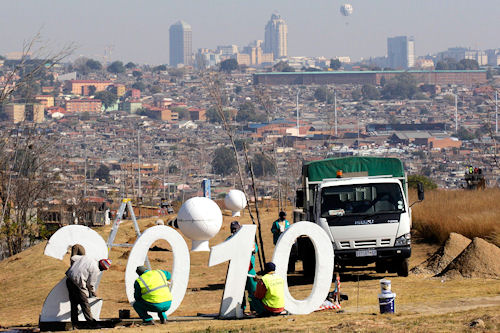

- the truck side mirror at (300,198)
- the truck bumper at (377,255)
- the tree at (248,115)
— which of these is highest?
the tree at (248,115)

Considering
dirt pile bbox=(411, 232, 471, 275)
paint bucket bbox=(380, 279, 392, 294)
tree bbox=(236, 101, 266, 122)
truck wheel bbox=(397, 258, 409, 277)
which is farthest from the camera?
tree bbox=(236, 101, 266, 122)

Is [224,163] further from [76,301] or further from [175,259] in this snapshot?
[76,301]

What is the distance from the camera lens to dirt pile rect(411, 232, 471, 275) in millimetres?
16266

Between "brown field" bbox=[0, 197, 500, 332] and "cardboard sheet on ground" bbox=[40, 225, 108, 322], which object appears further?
"cardboard sheet on ground" bbox=[40, 225, 108, 322]

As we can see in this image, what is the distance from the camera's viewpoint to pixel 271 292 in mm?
11750

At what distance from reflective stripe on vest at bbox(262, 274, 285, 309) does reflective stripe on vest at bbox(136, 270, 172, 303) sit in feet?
4.10

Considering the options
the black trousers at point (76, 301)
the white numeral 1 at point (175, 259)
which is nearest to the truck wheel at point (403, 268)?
the white numeral 1 at point (175, 259)

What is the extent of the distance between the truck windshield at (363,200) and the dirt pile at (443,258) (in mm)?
1655

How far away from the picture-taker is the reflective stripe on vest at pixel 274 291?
11.7m

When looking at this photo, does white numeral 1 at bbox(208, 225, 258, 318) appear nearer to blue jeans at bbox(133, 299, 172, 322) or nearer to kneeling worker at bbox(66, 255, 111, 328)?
blue jeans at bbox(133, 299, 172, 322)

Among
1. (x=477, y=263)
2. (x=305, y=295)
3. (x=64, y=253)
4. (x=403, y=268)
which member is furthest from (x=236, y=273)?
(x=477, y=263)

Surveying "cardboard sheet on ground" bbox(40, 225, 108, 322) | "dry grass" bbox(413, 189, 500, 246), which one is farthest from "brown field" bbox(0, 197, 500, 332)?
"cardboard sheet on ground" bbox(40, 225, 108, 322)

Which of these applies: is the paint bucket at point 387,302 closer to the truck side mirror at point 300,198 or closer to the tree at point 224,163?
the truck side mirror at point 300,198

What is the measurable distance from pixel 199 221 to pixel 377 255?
9413mm
